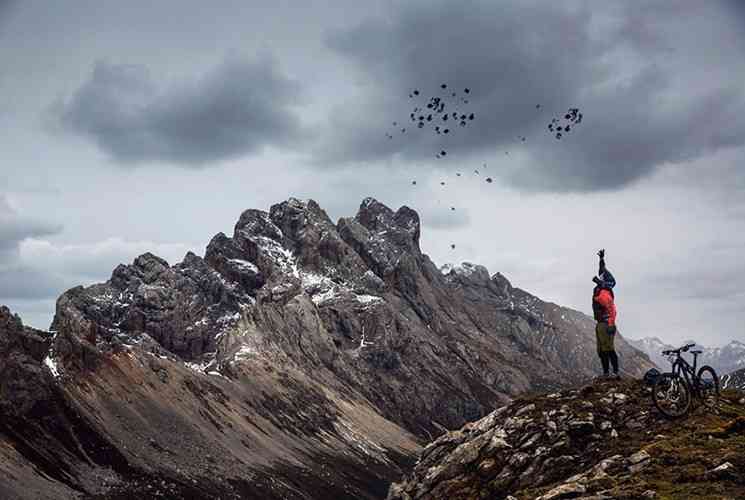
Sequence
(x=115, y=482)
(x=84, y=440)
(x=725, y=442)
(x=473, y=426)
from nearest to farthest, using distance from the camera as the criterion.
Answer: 1. (x=725, y=442)
2. (x=473, y=426)
3. (x=115, y=482)
4. (x=84, y=440)

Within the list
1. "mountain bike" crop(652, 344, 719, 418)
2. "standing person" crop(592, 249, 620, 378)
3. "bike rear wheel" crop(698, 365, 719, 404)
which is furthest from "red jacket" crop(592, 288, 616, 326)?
"bike rear wheel" crop(698, 365, 719, 404)

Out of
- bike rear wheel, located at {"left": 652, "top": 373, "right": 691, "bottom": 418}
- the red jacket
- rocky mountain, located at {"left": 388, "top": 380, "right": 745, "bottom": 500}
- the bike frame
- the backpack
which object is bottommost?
rocky mountain, located at {"left": 388, "top": 380, "right": 745, "bottom": 500}

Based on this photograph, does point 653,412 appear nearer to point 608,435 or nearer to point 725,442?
point 608,435

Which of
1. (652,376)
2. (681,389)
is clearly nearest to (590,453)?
(652,376)

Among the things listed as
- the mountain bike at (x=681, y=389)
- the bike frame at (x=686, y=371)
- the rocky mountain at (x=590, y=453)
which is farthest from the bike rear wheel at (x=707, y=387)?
the rocky mountain at (x=590, y=453)

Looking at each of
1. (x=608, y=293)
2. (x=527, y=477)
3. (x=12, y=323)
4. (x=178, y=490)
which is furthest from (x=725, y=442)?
(x=12, y=323)

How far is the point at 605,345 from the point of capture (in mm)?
37719

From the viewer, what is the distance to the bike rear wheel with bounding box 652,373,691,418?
1188 inches

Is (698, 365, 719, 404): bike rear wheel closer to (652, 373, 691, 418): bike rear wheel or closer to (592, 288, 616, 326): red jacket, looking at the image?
(652, 373, 691, 418): bike rear wheel

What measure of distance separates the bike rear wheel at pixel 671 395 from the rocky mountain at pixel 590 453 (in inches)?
20.3

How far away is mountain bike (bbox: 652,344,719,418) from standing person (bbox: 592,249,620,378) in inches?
208

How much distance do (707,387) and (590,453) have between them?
683cm

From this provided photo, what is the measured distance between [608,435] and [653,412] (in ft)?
8.38

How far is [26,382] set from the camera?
170m
